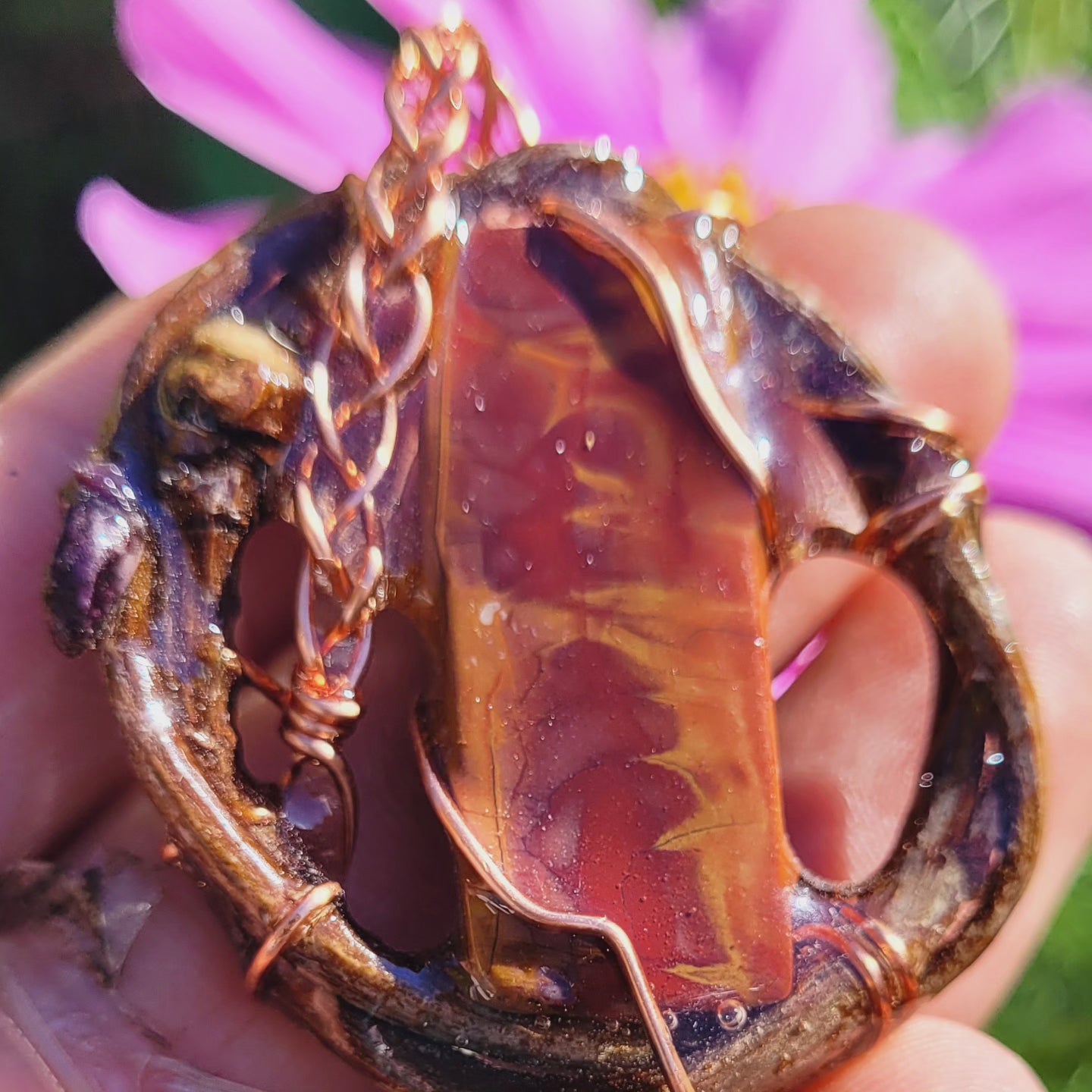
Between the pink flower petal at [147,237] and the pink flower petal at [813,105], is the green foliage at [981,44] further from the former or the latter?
the pink flower petal at [147,237]

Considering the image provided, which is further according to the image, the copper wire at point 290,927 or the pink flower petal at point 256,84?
the pink flower petal at point 256,84

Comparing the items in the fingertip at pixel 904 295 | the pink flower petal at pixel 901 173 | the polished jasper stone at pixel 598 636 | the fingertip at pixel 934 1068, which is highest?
the pink flower petal at pixel 901 173

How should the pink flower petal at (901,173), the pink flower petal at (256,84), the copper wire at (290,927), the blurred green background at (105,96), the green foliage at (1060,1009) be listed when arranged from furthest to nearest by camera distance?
the blurred green background at (105,96) < the green foliage at (1060,1009) < the pink flower petal at (901,173) < the pink flower petal at (256,84) < the copper wire at (290,927)

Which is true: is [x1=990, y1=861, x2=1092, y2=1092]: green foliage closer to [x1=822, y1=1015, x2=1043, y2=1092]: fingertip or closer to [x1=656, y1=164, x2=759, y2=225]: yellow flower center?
[x1=822, y1=1015, x2=1043, y2=1092]: fingertip

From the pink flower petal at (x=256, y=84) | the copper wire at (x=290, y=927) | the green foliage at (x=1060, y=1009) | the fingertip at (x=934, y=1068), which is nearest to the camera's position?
the copper wire at (x=290, y=927)

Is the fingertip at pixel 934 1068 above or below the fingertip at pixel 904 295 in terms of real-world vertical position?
below

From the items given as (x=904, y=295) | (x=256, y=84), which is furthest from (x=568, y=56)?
(x=904, y=295)

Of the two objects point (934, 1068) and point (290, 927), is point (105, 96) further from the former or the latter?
point (934, 1068)

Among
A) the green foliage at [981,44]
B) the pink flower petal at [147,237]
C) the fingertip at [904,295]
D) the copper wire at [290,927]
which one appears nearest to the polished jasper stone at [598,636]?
the copper wire at [290,927]
